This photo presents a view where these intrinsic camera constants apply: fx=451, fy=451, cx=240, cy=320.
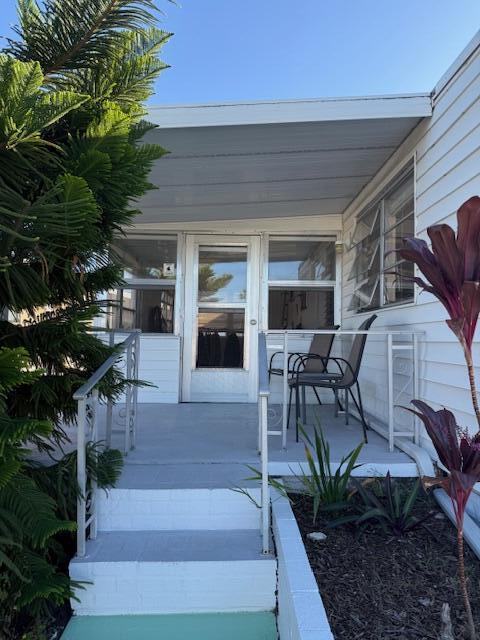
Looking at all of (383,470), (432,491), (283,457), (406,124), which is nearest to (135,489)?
(283,457)

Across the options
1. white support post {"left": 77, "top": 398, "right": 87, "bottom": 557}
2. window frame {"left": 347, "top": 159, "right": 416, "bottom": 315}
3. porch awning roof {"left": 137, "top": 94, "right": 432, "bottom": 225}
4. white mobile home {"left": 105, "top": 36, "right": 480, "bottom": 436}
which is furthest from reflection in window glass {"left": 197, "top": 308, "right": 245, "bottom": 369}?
white support post {"left": 77, "top": 398, "right": 87, "bottom": 557}

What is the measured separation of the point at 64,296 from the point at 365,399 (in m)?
3.17

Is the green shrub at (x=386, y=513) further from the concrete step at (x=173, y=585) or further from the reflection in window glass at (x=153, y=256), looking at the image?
the reflection in window glass at (x=153, y=256)

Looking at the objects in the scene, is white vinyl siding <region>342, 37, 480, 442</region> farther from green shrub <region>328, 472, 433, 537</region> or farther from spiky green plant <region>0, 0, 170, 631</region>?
spiky green plant <region>0, 0, 170, 631</region>

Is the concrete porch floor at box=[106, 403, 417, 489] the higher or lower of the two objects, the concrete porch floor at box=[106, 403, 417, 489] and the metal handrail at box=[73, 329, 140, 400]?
the lower

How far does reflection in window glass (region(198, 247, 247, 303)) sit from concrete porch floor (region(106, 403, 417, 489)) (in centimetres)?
169

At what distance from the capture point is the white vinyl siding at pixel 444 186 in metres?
2.52

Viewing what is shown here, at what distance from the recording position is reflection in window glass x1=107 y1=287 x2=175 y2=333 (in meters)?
5.30

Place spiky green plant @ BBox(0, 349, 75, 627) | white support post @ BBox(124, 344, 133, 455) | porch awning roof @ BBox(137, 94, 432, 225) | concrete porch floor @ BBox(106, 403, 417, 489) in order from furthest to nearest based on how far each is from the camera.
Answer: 1. porch awning roof @ BBox(137, 94, 432, 225)
2. white support post @ BBox(124, 344, 133, 455)
3. concrete porch floor @ BBox(106, 403, 417, 489)
4. spiky green plant @ BBox(0, 349, 75, 627)

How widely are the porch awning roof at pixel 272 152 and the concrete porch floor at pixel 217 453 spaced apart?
77.5 inches

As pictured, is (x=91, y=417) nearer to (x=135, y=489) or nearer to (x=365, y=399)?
(x=135, y=489)

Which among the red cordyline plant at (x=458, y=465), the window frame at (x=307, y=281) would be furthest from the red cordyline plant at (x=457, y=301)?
the window frame at (x=307, y=281)

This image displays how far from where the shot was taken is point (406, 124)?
124 inches

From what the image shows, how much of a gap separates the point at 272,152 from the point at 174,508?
2.60 m
